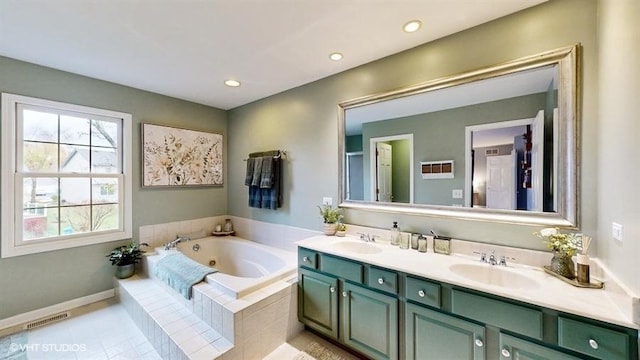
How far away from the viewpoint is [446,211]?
199cm

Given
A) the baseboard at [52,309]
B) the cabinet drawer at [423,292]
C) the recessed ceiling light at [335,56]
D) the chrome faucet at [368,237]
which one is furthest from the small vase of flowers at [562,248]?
the baseboard at [52,309]

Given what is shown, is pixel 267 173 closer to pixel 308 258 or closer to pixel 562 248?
pixel 308 258

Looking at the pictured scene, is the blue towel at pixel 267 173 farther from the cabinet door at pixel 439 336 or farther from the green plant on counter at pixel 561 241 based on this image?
the green plant on counter at pixel 561 241

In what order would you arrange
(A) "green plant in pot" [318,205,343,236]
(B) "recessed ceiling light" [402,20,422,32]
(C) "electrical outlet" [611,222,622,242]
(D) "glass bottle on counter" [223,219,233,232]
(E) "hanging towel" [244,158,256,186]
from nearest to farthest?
(C) "electrical outlet" [611,222,622,242] < (B) "recessed ceiling light" [402,20,422,32] < (A) "green plant in pot" [318,205,343,236] < (E) "hanging towel" [244,158,256,186] < (D) "glass bottle on counter" [223,219,233,232]

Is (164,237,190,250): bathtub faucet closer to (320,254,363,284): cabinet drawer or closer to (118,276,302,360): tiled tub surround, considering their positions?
(118,276,302,360): tiled tub surround

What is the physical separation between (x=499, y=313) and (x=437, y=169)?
110 cm

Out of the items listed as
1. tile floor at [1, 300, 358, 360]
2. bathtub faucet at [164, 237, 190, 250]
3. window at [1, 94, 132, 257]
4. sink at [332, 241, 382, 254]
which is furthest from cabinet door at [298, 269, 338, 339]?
window at [1, 94, 132, 257]

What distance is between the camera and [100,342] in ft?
7.02

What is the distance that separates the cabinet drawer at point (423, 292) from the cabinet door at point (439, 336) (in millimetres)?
52

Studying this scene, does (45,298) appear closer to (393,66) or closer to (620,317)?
(393,66)

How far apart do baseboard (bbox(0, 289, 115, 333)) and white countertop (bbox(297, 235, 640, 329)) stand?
2.57 metres

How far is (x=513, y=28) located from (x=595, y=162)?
1005mm

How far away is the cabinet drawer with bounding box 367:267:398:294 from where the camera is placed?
1.68m

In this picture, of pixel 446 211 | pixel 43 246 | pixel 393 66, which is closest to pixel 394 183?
pixel 446 211
